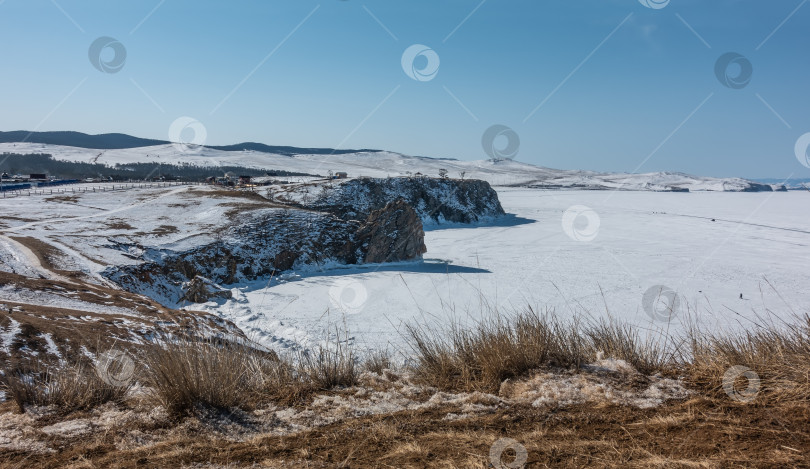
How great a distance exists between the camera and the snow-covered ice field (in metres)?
17.1

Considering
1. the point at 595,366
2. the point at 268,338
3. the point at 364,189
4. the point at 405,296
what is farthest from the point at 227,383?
the point at 364,189

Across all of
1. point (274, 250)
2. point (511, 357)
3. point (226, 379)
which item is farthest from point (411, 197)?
point (226, 379)

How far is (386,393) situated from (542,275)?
23.3 meters

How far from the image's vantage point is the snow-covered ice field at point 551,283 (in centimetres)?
1709

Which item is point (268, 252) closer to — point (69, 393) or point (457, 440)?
point (69, 393)

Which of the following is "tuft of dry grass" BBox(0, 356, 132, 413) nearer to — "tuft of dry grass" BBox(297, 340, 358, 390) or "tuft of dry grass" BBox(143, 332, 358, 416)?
"tuft of dry grass" BBox(143, 332, 358, 416)

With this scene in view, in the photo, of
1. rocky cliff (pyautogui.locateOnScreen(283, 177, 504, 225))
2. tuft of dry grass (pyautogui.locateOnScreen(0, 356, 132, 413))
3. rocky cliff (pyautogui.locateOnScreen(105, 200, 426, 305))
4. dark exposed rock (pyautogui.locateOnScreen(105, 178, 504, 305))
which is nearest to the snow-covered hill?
rocky cliff (pyautogui.locateOnScreen(283, 177, 504, 225))

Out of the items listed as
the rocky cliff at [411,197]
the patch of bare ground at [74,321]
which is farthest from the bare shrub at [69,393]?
the rocky cliff at [411,197]

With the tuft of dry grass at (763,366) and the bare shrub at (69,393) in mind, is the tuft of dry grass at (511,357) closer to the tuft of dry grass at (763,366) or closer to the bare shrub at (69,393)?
the tuft of dry grass at (763,366)

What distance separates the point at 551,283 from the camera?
80.7 ft

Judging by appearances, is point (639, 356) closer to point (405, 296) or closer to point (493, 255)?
point (405, 296)

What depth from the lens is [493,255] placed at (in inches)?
1339

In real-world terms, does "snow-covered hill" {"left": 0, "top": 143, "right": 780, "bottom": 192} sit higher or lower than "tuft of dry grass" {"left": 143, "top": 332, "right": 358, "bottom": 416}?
higher

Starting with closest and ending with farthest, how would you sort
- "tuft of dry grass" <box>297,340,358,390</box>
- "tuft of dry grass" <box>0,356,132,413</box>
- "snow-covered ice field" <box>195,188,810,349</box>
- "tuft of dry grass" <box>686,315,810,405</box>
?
"tuft of dry grass" <box>686,315,810,405</box> → "tuft of dry grass" <box>0,356,132,413</box> → "tuft of dry grass" <box>297,340,358,390</box> → "snow-covered ice field" <box>195,188,810,349</box>
